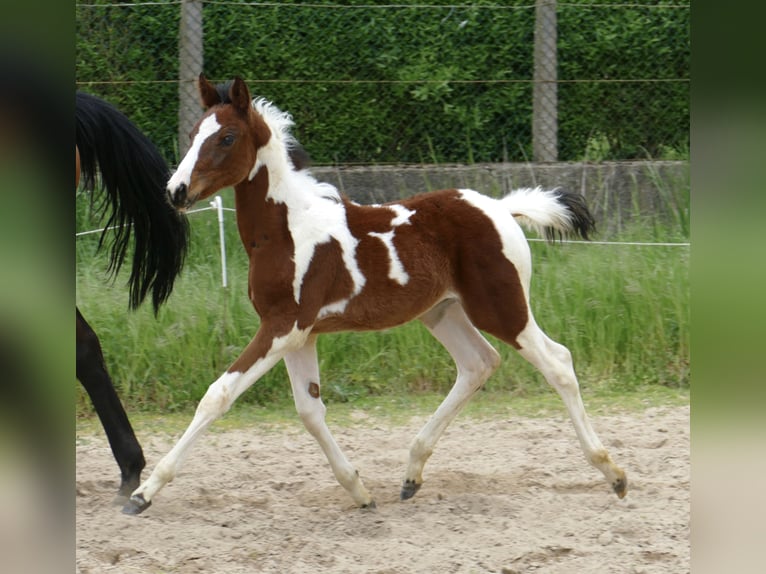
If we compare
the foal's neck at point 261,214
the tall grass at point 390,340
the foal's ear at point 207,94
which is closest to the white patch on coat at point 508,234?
the foal's neck at point 261,214

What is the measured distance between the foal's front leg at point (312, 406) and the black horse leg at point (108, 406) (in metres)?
0.80

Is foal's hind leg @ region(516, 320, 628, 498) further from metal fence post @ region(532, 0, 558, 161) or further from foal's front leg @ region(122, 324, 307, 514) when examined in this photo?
metal fence post @ region(532, 0, 558, 161)

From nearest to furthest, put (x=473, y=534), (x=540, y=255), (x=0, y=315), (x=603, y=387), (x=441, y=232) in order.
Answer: (x=0, y=315)
(x=473, y=534)
(x=441, y=232)
(x=603, y=387)
(x=540, y=255)

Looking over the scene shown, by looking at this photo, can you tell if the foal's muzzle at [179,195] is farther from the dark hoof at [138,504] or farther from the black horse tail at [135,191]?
the dark hoof at [138,504]

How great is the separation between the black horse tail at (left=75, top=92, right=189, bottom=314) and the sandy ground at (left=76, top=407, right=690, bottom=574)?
101cm

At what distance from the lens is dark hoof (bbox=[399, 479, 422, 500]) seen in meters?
4.24

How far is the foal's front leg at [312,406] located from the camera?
153 inches

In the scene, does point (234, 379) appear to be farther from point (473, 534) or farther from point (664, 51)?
point (664, 51)

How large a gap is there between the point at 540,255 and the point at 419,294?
3291 millimetres

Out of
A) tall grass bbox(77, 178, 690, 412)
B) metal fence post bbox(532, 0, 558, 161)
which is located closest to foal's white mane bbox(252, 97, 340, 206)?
tall grass bbox(77, 178, 690, 412)

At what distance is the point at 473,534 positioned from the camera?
3729mm

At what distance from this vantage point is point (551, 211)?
4312 mm

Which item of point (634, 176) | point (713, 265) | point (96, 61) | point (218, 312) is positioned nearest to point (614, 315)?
point (634, 176)

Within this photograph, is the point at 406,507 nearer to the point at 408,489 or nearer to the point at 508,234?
the point at 408,489
